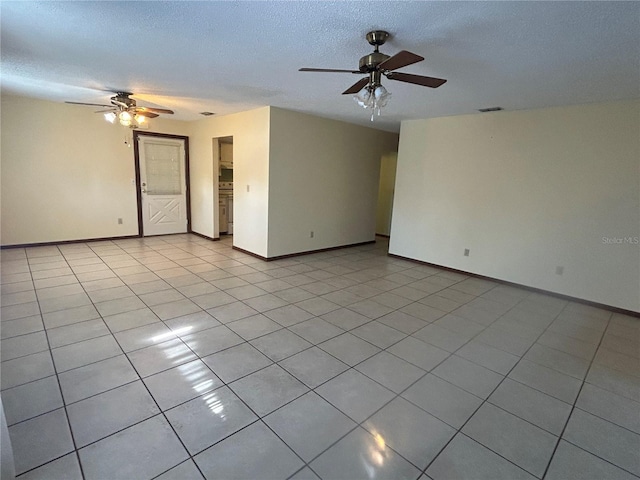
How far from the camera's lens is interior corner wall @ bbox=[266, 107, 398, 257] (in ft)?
16.2

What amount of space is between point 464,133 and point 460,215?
119 centimetres

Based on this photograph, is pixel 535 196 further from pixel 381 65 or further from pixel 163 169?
pixel 163 169

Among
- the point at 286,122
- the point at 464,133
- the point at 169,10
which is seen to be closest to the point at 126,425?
the point at 169,10

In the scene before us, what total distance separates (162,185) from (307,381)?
18.8 ft

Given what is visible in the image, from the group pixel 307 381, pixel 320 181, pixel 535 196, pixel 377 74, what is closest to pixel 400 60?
pixel 377 74

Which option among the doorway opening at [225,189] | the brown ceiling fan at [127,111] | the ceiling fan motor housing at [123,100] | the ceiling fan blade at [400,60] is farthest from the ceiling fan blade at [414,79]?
the doorway opening at [225,189]

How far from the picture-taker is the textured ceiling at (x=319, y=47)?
1.83 meters

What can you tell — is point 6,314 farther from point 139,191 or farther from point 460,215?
point 460,215

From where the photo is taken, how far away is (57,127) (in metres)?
5.10

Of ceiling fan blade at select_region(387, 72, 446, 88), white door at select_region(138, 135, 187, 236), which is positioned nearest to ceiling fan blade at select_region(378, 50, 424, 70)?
ceiling fan blade at select_region(387, 72, 446, 88)

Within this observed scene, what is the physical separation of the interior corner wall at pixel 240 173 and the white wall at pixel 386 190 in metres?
3.37

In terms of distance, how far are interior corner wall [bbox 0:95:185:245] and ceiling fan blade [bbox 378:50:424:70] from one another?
550 cm

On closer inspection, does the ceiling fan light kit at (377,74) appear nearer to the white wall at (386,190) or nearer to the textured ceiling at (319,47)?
the textured ceiling at (319,47)

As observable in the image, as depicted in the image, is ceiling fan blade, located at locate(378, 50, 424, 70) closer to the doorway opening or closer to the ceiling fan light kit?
the ceiling fan light kit
